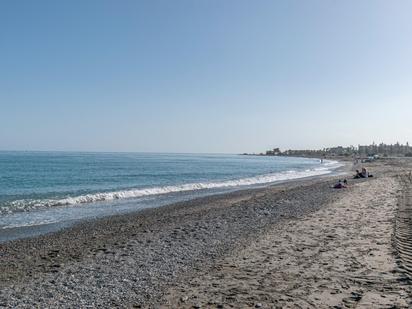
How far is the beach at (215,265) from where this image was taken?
7.21 m

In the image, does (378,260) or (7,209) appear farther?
(7,209)

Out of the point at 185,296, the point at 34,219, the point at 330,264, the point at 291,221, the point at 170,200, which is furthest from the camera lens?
the point at 170,200

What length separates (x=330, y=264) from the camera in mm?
9180

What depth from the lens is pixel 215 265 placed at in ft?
31.0

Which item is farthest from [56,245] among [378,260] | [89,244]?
[378,260]

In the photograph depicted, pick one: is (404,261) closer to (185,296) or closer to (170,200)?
(185,296)

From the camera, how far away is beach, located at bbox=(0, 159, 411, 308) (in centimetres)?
721

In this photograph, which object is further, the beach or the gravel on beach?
the gravel on beach

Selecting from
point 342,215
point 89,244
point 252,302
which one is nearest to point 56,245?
point 89,244

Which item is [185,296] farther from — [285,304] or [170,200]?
[170,200]

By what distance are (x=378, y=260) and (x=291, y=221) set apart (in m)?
→ 6.29

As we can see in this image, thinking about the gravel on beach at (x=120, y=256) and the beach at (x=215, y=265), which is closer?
the beach at (x=215, y=265)

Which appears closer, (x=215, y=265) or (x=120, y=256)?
(x=215, y=265)

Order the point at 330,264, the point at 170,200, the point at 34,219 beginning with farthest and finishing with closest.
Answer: the point at 170,200, the point at 34,219, the point at 330,264
